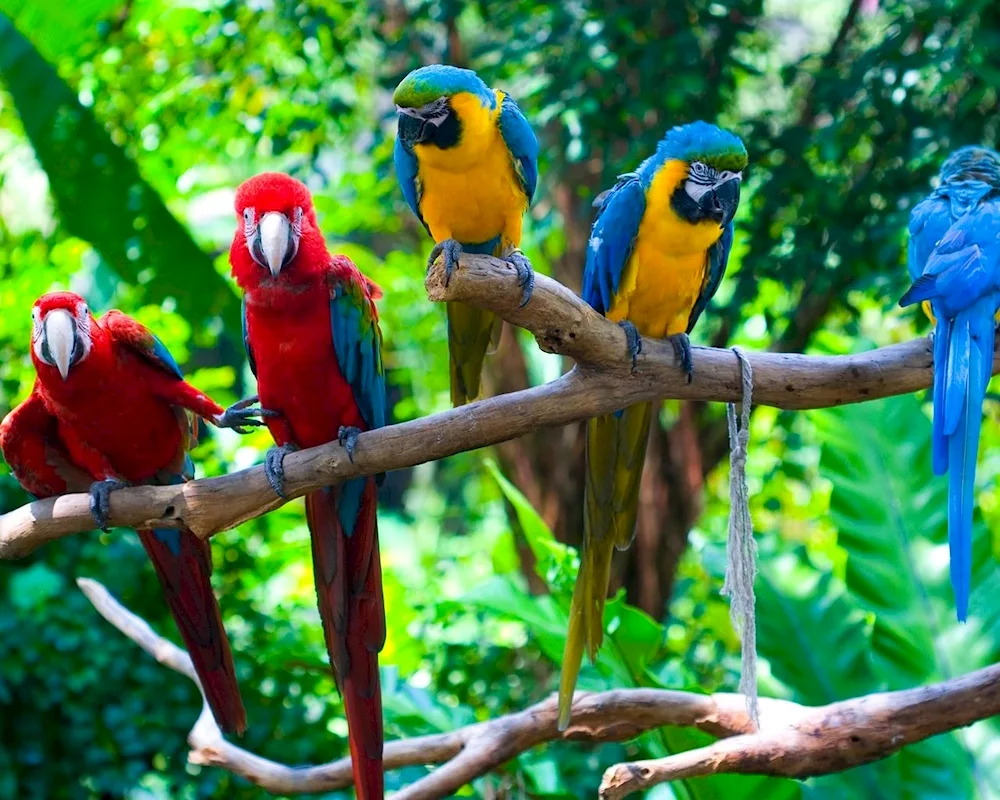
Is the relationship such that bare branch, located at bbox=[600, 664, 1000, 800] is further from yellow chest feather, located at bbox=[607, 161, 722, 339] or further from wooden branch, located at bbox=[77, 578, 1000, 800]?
yellow chest feather, located at bbox=[607, 161, 722, 339]

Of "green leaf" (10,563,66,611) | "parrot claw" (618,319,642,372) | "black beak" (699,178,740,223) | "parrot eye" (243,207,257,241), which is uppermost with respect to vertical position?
"parrot eye" (243,207,257,241)

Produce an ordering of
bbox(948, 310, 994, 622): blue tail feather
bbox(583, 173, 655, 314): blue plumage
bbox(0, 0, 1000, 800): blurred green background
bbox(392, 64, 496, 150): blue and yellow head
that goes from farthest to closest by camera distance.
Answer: bbox(0, 0, 1000, 800): blurred green background, bbox(583, 173, 655, 314): blue plumage, bbox(392, 64, 496, 150): blue and yellow head, bbox(948, 310, 994, 622): blue tail feather

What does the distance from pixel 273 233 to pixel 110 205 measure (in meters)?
0.78

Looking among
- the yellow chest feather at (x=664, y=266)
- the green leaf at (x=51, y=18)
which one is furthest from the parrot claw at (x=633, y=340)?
the green leaf at (x=51, y=18)

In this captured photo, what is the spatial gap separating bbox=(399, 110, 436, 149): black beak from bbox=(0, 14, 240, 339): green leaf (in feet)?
2.15

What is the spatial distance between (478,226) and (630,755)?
1496 mm

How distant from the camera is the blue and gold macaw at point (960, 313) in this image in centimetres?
141

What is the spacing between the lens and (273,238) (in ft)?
4.61

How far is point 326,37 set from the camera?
2793mm

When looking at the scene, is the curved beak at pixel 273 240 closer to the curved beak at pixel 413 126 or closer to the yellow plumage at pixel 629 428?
the curved beak at pixel 413 126

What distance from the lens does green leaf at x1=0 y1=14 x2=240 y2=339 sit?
1989 mm

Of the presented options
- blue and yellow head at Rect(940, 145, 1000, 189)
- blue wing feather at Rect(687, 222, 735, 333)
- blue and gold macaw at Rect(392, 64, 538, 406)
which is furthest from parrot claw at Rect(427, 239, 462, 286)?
blue and yellow head at Rect(940, 145, 1000, 189)

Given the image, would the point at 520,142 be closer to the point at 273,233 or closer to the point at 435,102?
the point at 435,102

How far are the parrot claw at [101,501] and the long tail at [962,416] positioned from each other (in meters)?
1.20
